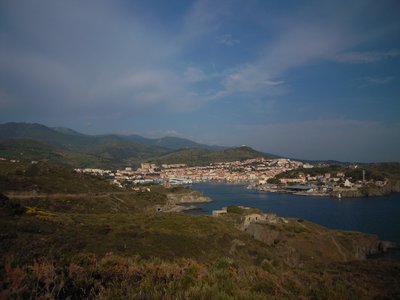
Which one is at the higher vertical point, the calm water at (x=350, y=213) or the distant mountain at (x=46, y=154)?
the distant mountain at (x=46, y=154)

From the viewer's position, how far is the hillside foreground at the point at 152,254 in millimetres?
4520

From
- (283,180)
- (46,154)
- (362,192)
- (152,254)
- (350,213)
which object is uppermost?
(46,154)

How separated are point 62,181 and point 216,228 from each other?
35716mm

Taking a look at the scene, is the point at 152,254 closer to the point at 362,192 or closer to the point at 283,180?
the point at 362,192

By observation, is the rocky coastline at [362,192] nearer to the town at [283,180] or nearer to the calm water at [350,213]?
the town at [283,180]

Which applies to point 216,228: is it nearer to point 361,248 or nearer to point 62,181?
point 361,248

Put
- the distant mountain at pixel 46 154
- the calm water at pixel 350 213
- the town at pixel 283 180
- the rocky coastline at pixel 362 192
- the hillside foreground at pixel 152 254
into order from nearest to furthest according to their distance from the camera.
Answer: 1. the hillside foreground at pixel 152 254
2. the calm water at pixel 350 213
3. the rocky coastline at pixel 362 192
4. the town at pixel 283 180
5. the distant mountain at pixel 46 154

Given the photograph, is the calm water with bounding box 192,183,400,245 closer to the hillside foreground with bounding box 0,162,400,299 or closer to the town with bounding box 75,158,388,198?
the town with bounding box 75,158,388,198

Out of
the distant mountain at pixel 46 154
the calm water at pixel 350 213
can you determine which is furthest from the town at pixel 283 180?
the distant mountain at pixel 46 154

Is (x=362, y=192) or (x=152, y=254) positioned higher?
(x=152, y=254)

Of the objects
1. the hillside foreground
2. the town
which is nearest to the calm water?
the town

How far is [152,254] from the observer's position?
16.9 m

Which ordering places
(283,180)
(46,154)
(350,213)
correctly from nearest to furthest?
(350,213), (283,180), (46,154)

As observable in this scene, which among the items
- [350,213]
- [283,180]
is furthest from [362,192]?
[283,180]
